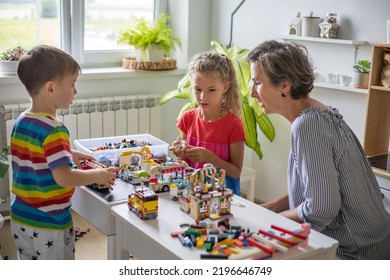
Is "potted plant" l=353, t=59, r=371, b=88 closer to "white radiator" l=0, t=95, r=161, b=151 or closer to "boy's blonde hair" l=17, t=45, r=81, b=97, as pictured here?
"white radiator" l=0, t=95, r=161, b=151

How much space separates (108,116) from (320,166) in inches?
89.1

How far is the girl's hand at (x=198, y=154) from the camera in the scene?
92.4 inches

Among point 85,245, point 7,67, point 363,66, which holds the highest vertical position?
point 363,66

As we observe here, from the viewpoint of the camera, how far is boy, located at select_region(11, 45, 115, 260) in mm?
1927

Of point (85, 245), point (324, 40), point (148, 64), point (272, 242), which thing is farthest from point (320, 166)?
point (148, 64)

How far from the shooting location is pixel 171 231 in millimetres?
1685

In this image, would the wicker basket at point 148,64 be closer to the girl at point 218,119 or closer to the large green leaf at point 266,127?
the large green leaf at point 266,127

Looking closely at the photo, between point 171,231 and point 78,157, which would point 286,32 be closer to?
point 78,157

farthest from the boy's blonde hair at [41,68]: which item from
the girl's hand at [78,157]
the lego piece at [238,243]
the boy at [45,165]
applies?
the lego piece at [238,243]

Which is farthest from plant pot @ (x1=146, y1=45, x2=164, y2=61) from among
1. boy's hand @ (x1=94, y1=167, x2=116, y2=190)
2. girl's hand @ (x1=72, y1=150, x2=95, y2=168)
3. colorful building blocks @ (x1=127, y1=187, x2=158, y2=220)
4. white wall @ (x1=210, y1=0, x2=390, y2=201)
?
colorful building blocks @ (x1=127, y1=187, x2=158, y2=220)

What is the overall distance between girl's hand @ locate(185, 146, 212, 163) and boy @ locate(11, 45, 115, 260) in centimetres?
43
